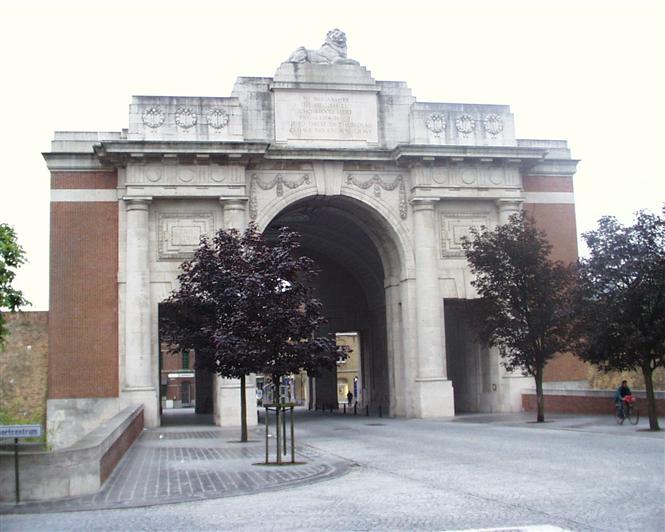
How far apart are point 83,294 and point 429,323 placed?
13530mm

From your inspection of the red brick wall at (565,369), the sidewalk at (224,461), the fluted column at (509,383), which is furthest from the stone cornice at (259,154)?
the sidewalk at (224,461)

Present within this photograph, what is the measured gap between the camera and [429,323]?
3472 centimetres

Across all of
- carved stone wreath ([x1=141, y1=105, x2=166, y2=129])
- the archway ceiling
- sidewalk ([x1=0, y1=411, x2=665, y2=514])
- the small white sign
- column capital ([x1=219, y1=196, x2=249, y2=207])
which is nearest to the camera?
the small white sign

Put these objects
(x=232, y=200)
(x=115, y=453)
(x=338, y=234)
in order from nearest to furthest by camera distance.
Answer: (x=115, y=453) → (x=232, y=200) → (x=338, y=234)

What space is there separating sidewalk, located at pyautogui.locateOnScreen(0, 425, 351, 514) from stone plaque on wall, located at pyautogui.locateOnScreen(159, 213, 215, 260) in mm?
11137

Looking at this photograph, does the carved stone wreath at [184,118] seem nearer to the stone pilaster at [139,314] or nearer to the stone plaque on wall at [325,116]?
the stone pilaster at [139,314]

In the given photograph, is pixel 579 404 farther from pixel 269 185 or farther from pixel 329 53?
pixel 329 53

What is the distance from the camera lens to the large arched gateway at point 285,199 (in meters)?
33.2

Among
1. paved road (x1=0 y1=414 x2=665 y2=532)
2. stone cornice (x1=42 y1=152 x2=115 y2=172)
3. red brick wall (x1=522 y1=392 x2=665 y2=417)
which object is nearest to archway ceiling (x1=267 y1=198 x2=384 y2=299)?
stone cornice (x1=42 y1=152 x2=115 y2=172)

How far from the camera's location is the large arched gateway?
33.2 meters

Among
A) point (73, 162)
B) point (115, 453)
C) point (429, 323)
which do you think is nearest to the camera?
point (115, 453)

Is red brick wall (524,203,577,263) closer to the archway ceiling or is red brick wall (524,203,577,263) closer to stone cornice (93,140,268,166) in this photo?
the archway ceiling

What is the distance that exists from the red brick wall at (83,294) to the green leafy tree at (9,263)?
1240 cm

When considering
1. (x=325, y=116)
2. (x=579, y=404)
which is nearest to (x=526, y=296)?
(x=579, y=404)
